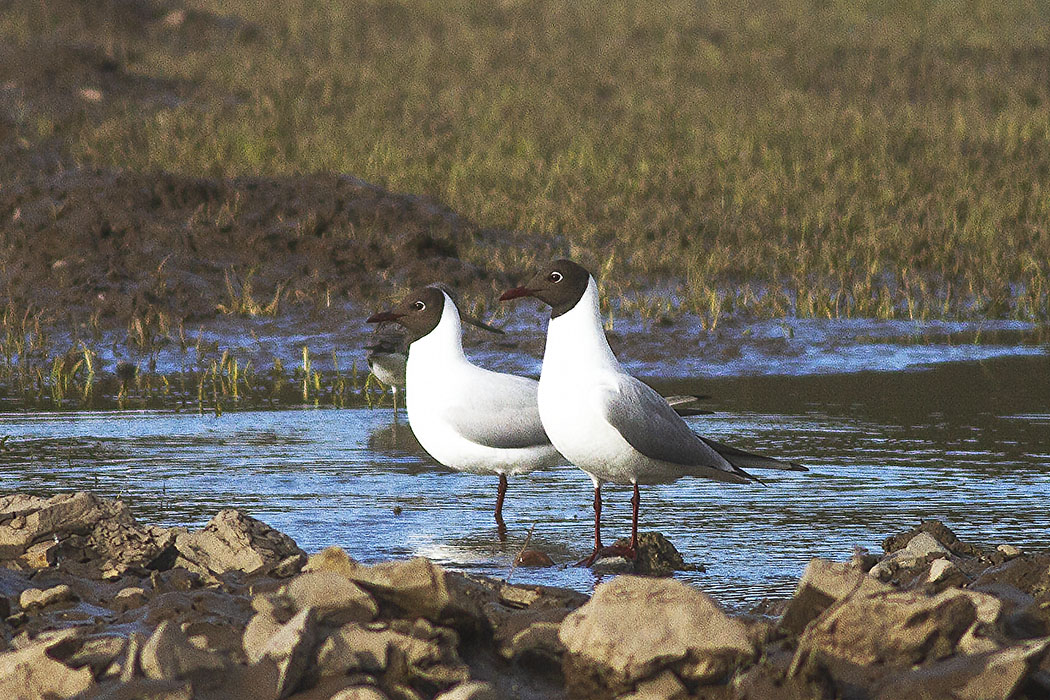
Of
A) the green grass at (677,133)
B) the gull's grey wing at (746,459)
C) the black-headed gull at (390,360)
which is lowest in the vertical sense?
the gull's grey wing at (746,459)

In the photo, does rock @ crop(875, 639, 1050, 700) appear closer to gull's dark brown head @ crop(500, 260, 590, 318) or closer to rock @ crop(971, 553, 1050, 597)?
rock @ crop(971, 553, 1050, 597)

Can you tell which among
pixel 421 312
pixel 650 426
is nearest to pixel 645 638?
pixel 650 426

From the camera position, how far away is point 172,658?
171 inches

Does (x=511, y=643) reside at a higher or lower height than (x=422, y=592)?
lower

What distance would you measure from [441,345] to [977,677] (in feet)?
14.6

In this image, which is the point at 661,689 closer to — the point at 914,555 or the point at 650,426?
the point at 914,555

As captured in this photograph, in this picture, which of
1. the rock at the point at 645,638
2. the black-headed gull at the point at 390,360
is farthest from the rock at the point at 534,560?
the black-headed gull at the point at 390,360

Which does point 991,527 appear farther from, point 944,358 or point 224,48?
point 224,48

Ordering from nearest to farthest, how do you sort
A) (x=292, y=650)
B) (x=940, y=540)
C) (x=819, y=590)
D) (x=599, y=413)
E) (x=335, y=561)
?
(x=292, y=650)
(x=819, y=590)
(x=335, y=561)
(x=940, y=540)
(x=599, y=413)

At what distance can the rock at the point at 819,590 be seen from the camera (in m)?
4.85

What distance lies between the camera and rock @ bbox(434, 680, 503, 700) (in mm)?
4082

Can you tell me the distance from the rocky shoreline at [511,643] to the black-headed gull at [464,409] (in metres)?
2.35

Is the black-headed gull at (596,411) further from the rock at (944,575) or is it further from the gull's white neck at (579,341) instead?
the rock at (944,575)

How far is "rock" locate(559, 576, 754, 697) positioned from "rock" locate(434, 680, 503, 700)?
458mm
